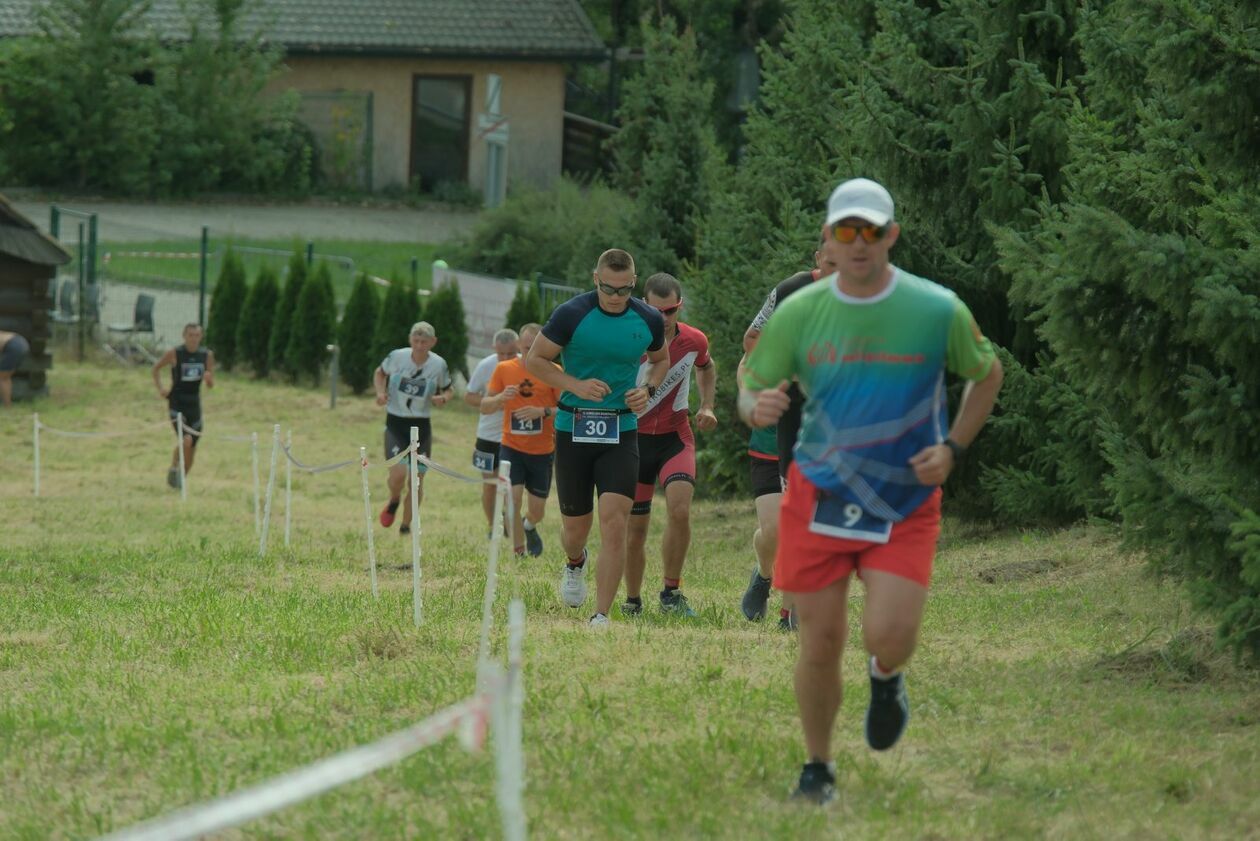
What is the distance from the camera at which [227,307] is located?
29.8 meters

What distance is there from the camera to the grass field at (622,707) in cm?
576

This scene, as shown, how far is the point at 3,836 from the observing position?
19.0 feet

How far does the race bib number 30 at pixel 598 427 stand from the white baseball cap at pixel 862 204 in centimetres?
362

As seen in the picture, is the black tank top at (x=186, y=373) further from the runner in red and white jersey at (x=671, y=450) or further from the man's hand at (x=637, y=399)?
the man's hand at (x=637, y=399)

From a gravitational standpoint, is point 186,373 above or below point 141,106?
below

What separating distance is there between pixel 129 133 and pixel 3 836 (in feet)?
127

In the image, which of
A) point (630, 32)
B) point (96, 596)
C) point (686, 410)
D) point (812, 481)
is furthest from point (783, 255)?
point (630, 32)

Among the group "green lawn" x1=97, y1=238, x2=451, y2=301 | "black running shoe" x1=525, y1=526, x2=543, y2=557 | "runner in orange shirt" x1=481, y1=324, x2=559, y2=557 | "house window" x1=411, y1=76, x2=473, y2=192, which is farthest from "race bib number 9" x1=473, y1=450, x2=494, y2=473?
"house window" x1=411, y1=76, x2=473, y2=192

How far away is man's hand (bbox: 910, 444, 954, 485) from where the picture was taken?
5.56 m

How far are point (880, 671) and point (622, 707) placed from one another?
4.99ft

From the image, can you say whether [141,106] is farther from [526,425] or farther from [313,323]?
[526,425]

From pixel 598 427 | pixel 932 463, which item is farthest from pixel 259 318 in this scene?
pixel 932 463

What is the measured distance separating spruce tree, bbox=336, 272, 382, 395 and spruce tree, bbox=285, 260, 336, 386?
425mm

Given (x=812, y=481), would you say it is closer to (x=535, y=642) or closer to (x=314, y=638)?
(x=535, y=642)
